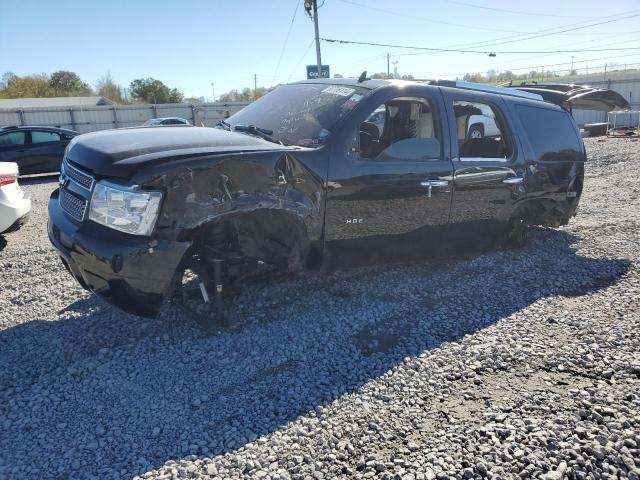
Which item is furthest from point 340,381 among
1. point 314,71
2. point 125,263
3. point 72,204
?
point 314,71

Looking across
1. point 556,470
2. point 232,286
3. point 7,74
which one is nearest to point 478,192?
point 232,286

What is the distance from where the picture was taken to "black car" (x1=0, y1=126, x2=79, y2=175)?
42.4 feet

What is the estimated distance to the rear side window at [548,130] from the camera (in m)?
5.44

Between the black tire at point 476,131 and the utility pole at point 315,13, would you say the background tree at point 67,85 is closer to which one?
the utility pole at point 315,13

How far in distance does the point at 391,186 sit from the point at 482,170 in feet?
3.89

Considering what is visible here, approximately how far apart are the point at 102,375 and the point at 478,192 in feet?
12.0

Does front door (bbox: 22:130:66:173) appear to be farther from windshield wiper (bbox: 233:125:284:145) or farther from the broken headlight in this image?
the broken headlight

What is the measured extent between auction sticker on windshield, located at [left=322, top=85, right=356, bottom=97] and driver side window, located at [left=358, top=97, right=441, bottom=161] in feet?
0.94

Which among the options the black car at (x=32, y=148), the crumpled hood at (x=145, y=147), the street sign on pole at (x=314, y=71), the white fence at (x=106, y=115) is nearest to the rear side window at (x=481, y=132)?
the crumpled hood at (x=145, y=147)

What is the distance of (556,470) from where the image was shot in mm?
2352

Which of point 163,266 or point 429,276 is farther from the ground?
point 163,266

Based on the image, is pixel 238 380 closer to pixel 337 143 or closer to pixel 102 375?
pixel 102 375

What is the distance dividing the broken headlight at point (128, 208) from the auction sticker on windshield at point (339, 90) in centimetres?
203

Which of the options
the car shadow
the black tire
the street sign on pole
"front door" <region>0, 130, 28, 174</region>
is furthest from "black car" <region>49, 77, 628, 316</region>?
the street sign on pole
